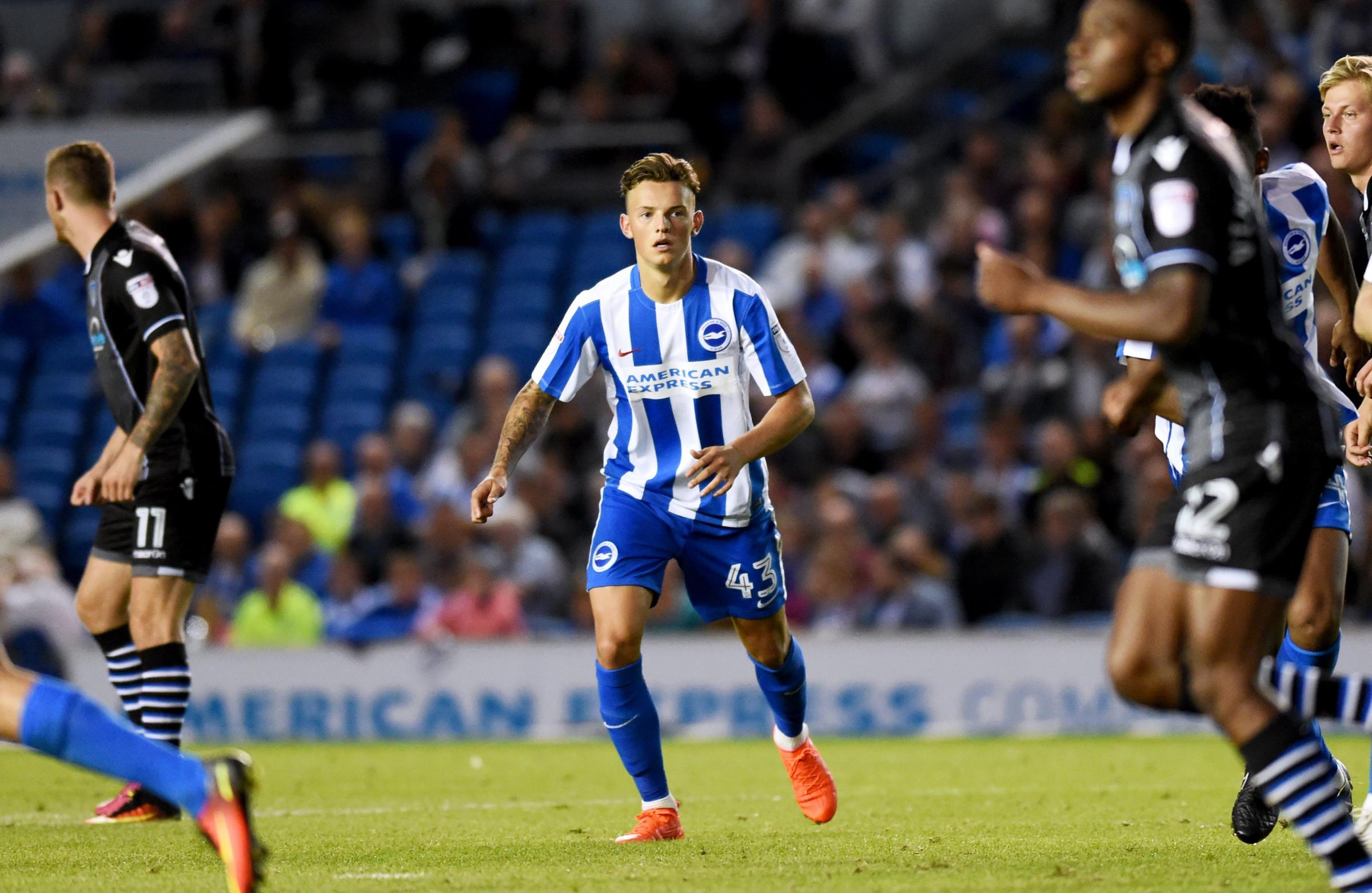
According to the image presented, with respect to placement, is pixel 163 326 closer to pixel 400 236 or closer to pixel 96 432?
pixel 96 432

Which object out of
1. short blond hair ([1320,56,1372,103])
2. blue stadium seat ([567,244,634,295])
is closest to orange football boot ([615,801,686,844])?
short blond hair ([1320,56,1372,103])

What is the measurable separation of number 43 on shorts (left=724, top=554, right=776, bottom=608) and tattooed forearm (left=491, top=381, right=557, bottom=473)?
3.01 ft

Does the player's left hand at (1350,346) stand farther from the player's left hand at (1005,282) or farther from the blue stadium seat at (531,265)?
the blue stadium seat at (531,265)

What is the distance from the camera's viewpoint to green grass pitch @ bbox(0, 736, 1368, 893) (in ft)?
17.6

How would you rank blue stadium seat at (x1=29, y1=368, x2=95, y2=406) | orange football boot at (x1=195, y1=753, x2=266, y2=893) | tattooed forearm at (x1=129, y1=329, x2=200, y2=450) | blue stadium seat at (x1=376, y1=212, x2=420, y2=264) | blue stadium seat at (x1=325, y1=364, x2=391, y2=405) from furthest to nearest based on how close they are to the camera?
1. blue stadium seat at (x1=376, y1=212, x2=420, y2=264)
2. blue stadium seat at (x1=29, y1=368, x2=95, y2=406)
3. blue stadium seat at (x1=325, y1=364, x2=391, y2=405)
4. tattooed forearm at (x1=129, y1=329, x2=200, y2=450)
5. orange football boot at (x1=195, y1=753, x2=266, y2=893)

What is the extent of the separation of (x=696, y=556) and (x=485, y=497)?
0.96 m

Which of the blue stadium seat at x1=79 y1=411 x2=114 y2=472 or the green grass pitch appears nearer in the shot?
the green grass pitch

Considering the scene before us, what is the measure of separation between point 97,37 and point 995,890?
18905 mm

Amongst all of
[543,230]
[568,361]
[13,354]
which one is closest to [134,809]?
[568,361]

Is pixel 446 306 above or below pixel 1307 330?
above

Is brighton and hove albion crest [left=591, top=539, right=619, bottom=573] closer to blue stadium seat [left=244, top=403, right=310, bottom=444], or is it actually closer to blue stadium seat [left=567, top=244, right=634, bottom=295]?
blue stadium seat [left=567, top=244, right=634, bottom=295]

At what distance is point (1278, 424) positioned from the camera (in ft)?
14.6

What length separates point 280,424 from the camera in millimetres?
16906

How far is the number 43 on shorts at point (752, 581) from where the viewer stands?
689cm
